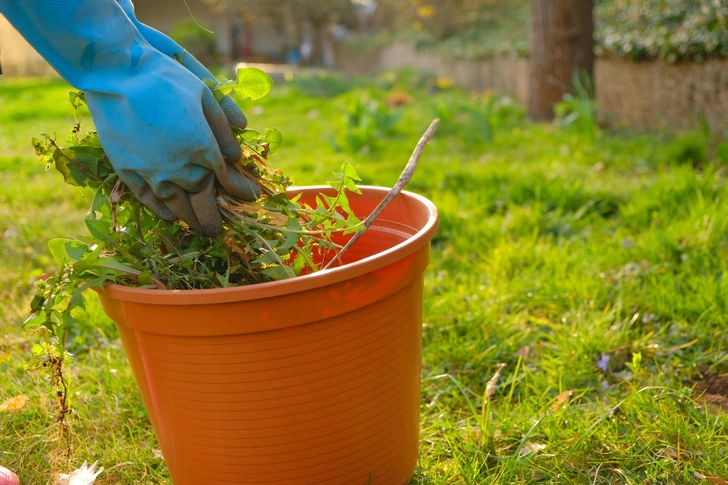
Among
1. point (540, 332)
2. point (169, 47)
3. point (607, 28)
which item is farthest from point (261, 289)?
point (607, 28)

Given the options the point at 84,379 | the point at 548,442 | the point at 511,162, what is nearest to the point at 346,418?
the point at 548,442

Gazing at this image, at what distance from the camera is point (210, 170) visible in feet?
3.97

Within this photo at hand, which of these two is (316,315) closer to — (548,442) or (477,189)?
(548,442)

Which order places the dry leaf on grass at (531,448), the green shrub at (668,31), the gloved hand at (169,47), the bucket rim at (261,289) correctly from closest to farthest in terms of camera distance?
the bucket rim at (261,289) → the gloved hand at (169,47) → the dry leaf on grass at (531,448) → the green shrub at (668,31)

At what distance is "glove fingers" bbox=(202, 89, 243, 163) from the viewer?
1199 mm

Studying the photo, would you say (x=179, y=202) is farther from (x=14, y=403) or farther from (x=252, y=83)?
(x=14, y=403)

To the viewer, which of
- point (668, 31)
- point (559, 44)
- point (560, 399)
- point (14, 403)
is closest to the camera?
point (560, 399)

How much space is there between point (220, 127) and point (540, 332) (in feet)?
4.15

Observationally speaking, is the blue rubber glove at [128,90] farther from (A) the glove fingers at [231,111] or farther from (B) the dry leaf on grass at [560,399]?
(B) the dry leaf on grass at [560,399]

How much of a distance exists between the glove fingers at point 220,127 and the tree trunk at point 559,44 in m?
4.33

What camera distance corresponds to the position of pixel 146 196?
1223 mm

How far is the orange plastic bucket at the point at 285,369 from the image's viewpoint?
3.69 ft

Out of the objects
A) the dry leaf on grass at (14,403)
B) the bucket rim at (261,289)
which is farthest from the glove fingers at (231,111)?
the dry leaf on grass at (14,403)

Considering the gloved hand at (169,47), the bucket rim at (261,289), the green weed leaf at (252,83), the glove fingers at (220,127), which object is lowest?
the bucket rim at (261,289)
